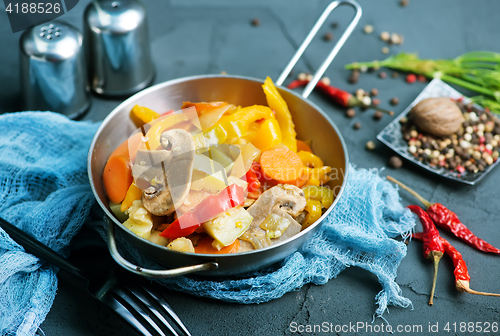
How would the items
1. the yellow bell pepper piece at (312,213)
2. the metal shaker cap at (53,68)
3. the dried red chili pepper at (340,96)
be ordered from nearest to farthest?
the yellow bell pepper piece at (312,213) → the metal shaker cap at (53,68) → the dried red chili pepper at (340,96)

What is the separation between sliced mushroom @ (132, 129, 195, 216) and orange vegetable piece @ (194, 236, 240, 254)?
211 millimetres

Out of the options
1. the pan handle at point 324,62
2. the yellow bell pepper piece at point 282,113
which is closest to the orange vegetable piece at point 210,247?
the yellow bell pepper piece at point 282,113

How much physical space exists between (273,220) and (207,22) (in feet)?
7.50

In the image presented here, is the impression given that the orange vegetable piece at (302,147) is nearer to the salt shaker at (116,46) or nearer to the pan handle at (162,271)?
the pan handle at (162,271)

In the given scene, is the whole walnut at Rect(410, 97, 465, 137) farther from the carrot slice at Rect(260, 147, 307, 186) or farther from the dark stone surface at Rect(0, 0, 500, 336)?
the carrot slice at Rect(260, 147, 307, 186)

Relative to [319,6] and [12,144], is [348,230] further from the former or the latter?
[319,6]

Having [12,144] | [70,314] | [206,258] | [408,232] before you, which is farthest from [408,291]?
[12,144]

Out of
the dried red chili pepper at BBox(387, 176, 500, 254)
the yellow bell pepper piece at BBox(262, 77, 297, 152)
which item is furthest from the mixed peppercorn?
the yellow bell pepper piece at BBox(262, 77, 297, 152)

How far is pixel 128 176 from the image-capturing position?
85.1 inches

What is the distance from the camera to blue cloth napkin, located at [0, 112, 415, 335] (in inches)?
82.5

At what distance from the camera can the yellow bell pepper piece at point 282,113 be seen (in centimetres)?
251

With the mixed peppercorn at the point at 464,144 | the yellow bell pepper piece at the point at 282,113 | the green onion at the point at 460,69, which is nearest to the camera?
the yellow bell pepper piece at the point at 282,113

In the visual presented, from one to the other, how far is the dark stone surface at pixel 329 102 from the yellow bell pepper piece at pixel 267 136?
765 mm

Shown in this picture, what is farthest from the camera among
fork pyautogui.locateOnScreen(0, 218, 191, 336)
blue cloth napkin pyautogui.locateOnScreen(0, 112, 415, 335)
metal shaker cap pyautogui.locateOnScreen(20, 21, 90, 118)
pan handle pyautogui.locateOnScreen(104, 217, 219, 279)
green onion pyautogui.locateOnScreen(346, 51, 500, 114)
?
green onion pyautogui.locateOnScreen(346, 51, 500, 114)
